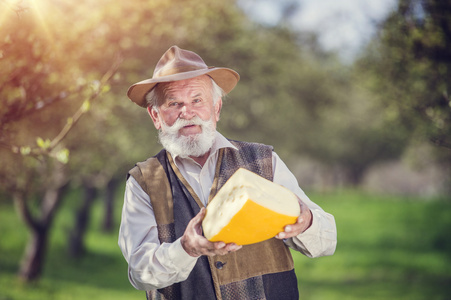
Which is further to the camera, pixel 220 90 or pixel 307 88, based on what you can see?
pixel 307 88

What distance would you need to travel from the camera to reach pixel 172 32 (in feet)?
31.5

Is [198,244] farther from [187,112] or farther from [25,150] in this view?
[25,150]

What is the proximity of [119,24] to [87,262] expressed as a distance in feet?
28.2

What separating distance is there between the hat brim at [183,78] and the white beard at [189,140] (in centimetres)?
25

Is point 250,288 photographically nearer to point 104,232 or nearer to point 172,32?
point 172,32

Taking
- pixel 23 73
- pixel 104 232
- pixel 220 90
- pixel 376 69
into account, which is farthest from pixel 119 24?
pixel 104 232

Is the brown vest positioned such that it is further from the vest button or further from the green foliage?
the green foliage

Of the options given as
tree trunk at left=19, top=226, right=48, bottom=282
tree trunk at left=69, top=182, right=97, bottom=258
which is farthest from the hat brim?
tree trunk at left=69, top=182, right=97, bottom=258

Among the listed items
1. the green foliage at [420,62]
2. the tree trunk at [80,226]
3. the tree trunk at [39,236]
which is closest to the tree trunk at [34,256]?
the tree trunk at [39,236]

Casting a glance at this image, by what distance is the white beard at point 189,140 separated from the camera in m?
3.16

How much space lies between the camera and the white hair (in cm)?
331

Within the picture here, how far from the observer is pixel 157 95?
332 centimetres

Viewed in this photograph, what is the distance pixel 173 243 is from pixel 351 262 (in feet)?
42.6

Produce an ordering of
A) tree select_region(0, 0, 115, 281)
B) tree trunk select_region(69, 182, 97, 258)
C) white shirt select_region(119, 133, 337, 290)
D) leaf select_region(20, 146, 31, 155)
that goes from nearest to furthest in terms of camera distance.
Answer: white shirt select_region(119, 133, 337, 290), leaf select_region(20, 146, 31, 155), tree select_region(0, 0, 115, 281), tree trunk select_region(69, 182, 97, 258)
